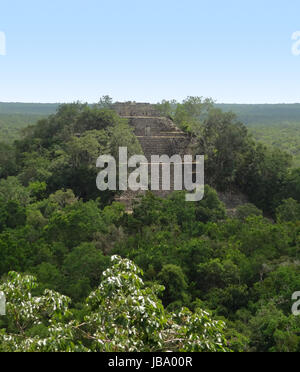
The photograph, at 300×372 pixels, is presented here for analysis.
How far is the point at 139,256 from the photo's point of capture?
1520 centimetres

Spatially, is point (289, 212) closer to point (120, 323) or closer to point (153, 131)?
point (153, 131)

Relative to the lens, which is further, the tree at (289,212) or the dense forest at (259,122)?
the dense forest at (259,122)

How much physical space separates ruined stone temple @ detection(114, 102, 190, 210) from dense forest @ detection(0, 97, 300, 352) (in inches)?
35.3

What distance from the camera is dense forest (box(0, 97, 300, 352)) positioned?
17.4 ft

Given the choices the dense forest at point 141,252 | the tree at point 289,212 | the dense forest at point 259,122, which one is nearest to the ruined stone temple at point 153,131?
the dense forest at point 141,252

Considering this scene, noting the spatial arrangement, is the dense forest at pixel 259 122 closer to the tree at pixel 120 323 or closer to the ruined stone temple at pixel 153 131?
the ruined stone temple at pixel 153 131

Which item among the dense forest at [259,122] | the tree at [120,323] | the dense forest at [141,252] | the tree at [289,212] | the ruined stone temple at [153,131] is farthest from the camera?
the dense forest at [259,122]

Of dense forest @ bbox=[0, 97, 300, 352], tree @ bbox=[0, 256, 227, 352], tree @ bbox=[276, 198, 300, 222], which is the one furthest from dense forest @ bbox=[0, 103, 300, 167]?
tree @ bbox=[0, 256, 227, 352]

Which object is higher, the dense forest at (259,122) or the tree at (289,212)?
the dense forest at (259,122)

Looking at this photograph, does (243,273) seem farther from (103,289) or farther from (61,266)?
(103,289)

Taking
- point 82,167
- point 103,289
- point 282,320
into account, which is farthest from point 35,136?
point 103,289

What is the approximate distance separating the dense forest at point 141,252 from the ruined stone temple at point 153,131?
90cm

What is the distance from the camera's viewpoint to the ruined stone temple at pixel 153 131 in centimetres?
2780

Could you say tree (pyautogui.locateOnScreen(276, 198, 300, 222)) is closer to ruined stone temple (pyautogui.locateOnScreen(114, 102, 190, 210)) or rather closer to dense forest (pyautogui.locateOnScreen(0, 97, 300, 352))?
dense forest (pyautogui.locateOnScreen(0, 97, 300, 352))
